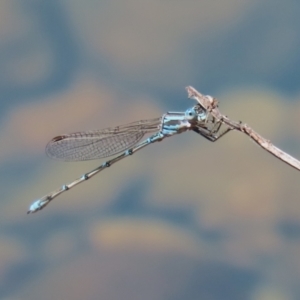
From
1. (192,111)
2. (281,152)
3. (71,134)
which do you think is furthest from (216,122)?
(71,134)

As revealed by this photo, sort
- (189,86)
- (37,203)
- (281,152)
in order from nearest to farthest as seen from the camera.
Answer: (281,152), (189,86), (37,203)

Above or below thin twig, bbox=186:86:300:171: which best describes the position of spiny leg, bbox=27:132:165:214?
above

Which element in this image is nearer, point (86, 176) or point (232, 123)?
point (232, 123)

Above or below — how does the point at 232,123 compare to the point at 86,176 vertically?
below

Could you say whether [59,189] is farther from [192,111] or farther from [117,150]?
[192,111]

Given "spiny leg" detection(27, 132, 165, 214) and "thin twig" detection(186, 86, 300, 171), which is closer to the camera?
"thin twig" detection(186, 86, 300, 171)

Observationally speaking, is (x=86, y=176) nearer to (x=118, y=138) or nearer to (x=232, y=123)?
(x=118, y=138)
